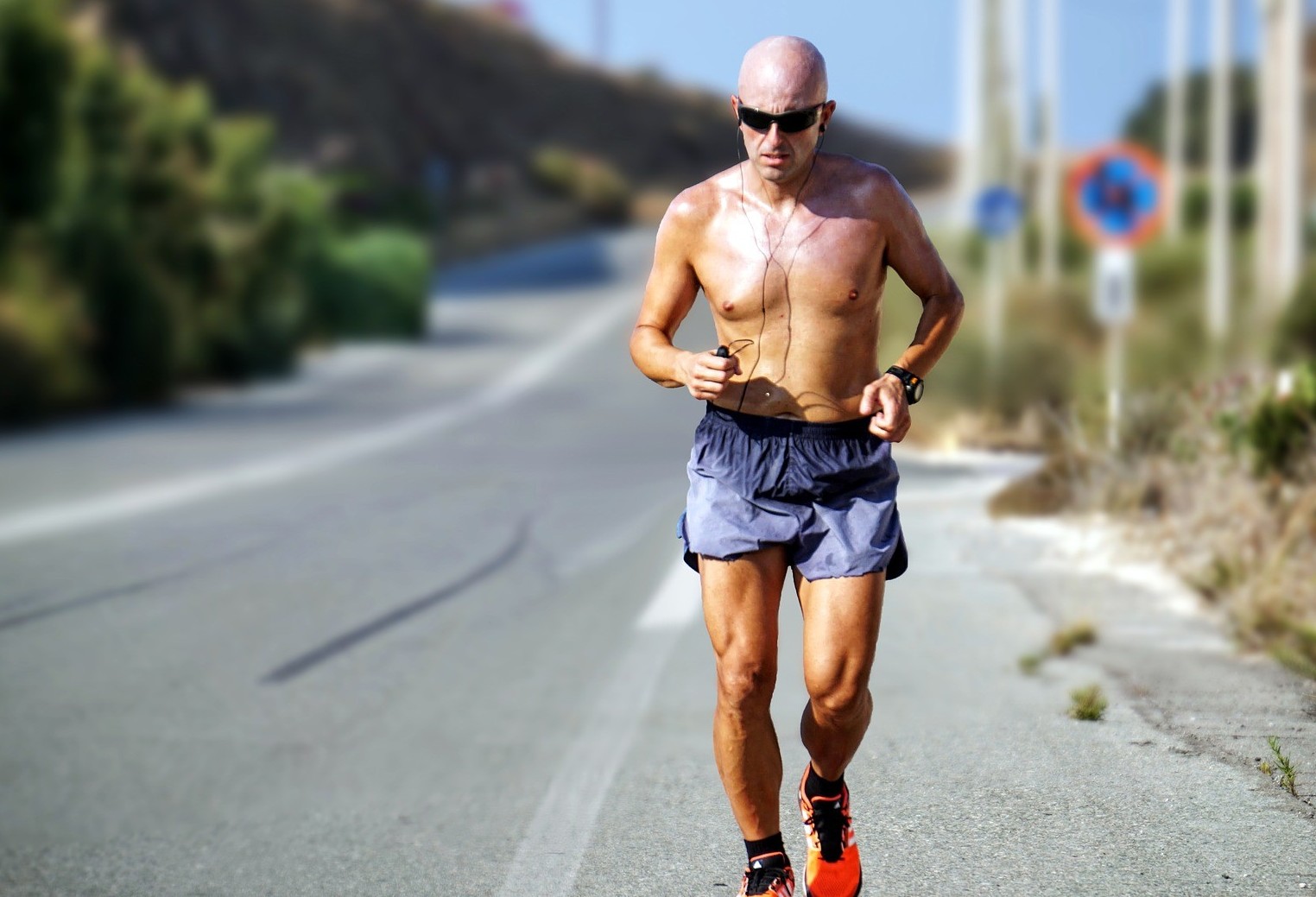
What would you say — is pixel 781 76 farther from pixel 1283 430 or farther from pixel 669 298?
pixel 1283 430

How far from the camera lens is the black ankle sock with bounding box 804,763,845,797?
13.8 ft

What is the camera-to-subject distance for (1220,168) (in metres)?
27.6

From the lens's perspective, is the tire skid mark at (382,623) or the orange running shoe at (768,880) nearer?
the orange running shoe at (768,880)

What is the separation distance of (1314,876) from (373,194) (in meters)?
68.5

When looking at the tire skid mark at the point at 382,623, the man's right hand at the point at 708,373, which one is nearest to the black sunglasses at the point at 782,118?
the man's right hand at the point at 708,373

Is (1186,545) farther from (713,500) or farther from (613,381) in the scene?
(613,381)

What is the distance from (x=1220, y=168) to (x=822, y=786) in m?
25.1

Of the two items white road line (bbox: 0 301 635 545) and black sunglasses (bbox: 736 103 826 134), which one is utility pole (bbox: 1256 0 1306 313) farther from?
black sunglasses (bbox: 736 103 826 134)

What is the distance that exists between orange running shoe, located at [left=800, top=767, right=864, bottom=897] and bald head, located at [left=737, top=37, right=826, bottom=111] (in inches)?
59.3

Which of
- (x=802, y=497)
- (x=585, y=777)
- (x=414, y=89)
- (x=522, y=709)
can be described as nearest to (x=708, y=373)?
(x=802, y=497)

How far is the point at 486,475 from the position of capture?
15.9 metres

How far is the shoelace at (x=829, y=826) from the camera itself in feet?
13.7

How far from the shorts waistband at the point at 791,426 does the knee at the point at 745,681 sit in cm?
47

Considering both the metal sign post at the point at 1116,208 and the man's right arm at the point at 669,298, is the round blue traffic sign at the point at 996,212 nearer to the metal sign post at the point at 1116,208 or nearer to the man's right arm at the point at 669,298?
the metal sign post at the point at 1116,208
